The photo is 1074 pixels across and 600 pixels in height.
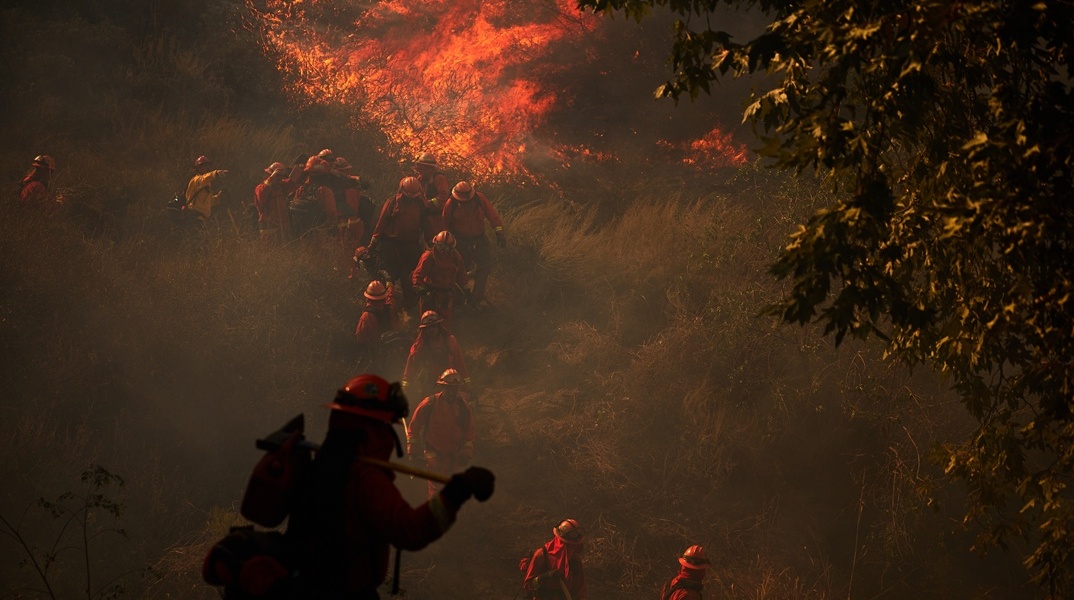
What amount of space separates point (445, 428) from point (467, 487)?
7.45 meters

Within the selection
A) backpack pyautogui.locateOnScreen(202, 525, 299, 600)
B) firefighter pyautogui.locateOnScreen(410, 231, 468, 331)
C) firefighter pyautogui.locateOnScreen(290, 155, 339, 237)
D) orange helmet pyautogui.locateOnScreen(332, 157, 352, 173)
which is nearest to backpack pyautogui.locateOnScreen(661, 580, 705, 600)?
firefighter pyautogui.locateOnScreen(410, 231, 468, 331)

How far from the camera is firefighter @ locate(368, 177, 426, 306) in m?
14.2

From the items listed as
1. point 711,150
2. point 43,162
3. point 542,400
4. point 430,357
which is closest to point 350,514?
point 430,357

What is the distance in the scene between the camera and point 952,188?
5340 millimetres

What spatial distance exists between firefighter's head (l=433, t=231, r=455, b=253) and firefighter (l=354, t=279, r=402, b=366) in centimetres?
112

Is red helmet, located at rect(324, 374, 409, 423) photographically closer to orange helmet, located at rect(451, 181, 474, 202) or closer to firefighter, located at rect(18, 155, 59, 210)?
orange helmet, located at rect(451, 181, 474, 202)

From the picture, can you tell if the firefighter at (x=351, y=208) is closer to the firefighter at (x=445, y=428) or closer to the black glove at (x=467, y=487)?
the firefighter at (x=445, y=428)

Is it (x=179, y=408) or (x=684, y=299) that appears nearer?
(x=179, y=408)

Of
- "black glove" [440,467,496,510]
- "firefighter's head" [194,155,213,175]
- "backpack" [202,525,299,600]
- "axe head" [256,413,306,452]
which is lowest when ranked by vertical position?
"firefighter's head" [194,155,213,175]

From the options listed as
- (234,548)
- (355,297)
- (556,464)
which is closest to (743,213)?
(556,464)

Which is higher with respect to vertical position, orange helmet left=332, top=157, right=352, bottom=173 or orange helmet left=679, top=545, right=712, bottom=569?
orange helmet left=332, top=157, right=352, bottom=173

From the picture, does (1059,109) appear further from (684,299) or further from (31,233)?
(31,233)

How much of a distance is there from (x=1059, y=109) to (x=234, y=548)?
4851 millimetres

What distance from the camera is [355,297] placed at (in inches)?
604
